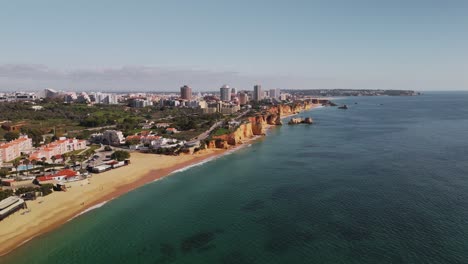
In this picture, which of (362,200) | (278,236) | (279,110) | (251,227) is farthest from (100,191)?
(279,110)

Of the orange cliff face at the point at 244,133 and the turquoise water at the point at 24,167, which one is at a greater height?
the orange cliff face at the point at 244,133

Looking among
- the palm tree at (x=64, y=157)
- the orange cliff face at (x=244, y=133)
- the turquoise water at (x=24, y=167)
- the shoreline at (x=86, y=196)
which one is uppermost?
the orange cliff face at (x=244, y=133)

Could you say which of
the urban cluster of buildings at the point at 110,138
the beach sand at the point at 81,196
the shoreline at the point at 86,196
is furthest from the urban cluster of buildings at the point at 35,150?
the beach sand at the point at 81,196

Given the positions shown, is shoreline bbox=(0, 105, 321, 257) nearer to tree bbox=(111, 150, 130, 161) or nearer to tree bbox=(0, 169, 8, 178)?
tree bbox=(111, 150, 130, 161)

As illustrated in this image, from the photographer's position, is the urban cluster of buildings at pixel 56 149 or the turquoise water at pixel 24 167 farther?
the urban cluster of buildings at pixel 56 149

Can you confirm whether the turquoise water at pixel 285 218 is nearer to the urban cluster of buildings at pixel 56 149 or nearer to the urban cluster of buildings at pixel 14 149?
the urban cluster of buildings at pixel 56 149

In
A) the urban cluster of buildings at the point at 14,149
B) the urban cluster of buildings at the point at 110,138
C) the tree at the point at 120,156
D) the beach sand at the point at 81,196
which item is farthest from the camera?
the urban cluster of buildings at the point at 110,138

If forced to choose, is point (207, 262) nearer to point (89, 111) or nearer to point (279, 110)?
point (89, 111)

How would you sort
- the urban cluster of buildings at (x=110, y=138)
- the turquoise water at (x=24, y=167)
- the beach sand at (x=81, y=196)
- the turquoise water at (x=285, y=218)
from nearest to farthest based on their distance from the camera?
the turquoise water at (x=285, y=218), the beach sand at (x=81, y=196), the turquoise water at (x=24, y=167), the urban cluster of buildings at (x=110, y=138)
